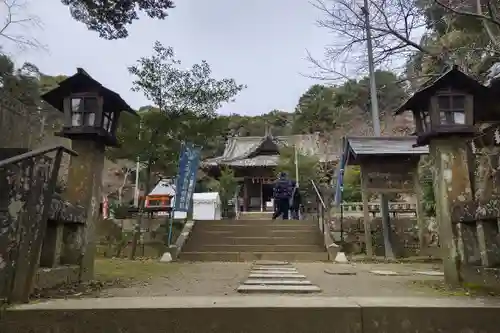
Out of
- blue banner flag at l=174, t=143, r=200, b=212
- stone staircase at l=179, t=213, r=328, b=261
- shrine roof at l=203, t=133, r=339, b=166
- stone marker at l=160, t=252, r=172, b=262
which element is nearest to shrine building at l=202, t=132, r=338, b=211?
shrine roof at l=203, t=133, r=339, b=166

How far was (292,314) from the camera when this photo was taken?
2.62 metres

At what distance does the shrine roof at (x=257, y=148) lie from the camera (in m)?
25.9

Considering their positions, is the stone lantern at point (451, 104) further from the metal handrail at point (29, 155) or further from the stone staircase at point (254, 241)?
the stone staircase at point (254, 241)

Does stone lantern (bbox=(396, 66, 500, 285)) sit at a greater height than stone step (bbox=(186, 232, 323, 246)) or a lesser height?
greater

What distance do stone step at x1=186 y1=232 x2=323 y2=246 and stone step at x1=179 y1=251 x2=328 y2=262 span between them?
3.28ft

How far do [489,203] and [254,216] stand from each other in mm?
19601

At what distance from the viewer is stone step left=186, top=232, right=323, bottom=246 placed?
11.0m

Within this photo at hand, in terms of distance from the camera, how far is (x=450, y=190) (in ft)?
14.9

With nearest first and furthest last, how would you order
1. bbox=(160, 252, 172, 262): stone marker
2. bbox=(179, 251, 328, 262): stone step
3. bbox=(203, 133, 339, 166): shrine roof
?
bbox=(160, 252, 172, 262): stone marker < bbox=(179, 251, 328, 262): stone step < bbox=(203, 133, 339, 166): shrine roof

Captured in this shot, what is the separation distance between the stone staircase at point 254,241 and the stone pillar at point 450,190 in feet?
18.4

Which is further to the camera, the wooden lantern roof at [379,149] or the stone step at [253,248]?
the wooden lantern roof at [379,149]

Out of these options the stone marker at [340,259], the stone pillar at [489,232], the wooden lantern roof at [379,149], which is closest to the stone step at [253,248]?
the stone marker at [340,259]

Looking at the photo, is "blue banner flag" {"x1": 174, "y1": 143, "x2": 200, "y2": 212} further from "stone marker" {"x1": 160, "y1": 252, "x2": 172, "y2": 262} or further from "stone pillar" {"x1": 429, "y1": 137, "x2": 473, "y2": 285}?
"stone pillar" {"x1": 429, "y1": 137, "x2": 473, "y2": 285}

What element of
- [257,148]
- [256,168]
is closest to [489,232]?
[256,168]
